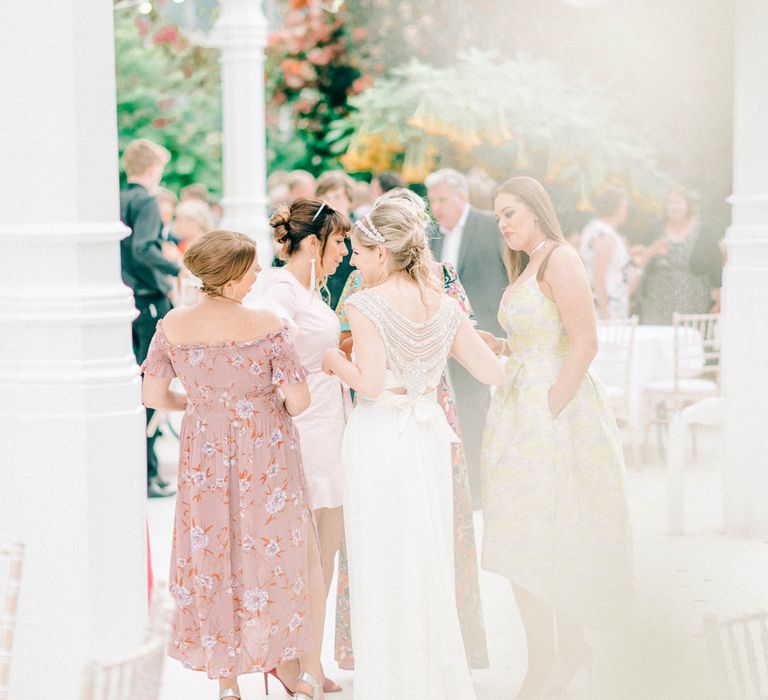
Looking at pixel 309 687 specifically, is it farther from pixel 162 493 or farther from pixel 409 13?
pixel 162 493

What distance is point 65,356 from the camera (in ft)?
7.86

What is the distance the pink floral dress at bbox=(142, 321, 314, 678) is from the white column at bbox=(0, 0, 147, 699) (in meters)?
0.19

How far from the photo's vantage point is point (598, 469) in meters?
3.04

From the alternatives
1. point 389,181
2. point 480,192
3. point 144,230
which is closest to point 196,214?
point 144,230

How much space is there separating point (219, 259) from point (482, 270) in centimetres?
269

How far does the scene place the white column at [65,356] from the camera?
2.35 metres

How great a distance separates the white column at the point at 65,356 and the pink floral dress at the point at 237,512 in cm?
19

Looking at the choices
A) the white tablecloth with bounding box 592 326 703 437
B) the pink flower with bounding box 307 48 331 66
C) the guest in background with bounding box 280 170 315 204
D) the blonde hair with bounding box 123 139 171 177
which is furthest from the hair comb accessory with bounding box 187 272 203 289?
the pink flower with bounding box 307 48 331 66

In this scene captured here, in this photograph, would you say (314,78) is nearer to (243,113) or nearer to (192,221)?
(243,113)

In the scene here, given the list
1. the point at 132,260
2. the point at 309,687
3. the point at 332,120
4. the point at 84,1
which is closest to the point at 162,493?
the point at 132,260

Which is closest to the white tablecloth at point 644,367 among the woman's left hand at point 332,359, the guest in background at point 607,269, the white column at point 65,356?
the guest in background at point 607,269

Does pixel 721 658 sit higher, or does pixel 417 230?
pixel 417 230

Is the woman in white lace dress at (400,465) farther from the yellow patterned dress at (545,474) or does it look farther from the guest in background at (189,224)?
the guest in background at (189,224)

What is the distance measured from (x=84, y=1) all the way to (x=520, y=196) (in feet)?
3.91
